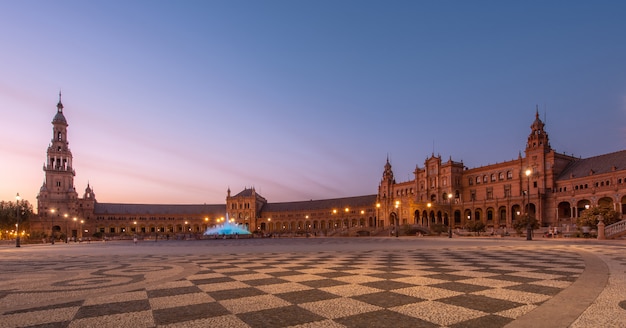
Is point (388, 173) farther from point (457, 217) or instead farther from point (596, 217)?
point (596, 217)

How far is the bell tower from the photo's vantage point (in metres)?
127

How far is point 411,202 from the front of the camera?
344ft

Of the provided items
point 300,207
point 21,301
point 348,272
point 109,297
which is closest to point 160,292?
point 109,297

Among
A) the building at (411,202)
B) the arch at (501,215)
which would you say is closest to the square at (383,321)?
the building at (411,202)

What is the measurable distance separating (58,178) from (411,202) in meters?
112

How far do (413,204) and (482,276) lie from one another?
97252 mm

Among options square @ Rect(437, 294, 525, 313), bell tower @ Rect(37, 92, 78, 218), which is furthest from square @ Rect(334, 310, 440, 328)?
bell tower @ Rect(37, 92, 78, 218)

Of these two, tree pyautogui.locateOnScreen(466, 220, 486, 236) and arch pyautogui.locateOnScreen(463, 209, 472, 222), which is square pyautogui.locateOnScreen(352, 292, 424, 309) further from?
arch pyautogui.locateOnScreen(463, 209, 472, 222)

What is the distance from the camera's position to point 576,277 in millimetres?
9891

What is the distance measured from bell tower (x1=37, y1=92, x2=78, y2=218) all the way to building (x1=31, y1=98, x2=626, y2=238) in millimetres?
276

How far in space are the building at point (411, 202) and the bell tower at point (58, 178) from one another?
0.28m

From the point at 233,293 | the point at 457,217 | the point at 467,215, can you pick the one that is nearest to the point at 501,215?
the point at 467,215

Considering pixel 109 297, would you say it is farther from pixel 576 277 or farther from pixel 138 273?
pixel 576 277

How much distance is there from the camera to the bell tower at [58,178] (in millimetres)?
126537
